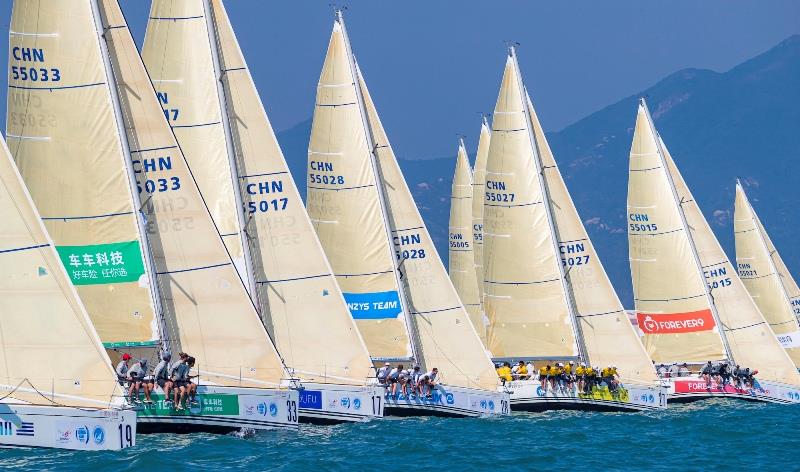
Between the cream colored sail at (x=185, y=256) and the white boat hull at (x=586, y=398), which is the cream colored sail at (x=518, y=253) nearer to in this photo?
the white boat hull at (x=586, y=398)

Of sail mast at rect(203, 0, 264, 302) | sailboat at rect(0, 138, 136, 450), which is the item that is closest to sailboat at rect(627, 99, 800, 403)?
sail mast at rect(203, 0, 264, 302)

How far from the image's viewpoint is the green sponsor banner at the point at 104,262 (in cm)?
2728

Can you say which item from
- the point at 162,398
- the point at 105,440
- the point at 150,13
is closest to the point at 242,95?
the point at 150,13

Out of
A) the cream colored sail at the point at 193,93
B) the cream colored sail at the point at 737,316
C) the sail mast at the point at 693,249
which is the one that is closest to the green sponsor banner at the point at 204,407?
the cream colored sail at the point at 193,93

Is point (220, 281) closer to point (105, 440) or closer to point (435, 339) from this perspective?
point (105, 440)

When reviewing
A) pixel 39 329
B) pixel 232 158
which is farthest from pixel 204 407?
pixel 232 158

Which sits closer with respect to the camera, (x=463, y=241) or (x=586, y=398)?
(x=586, y=398)

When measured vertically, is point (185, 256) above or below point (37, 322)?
above

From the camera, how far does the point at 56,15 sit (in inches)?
1069

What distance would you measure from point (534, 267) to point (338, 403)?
12693 millimetres

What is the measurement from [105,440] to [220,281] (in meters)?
6.10

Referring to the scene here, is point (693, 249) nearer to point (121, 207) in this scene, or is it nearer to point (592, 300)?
point (592, 300)

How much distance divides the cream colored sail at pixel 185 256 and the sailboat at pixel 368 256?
8592 mm

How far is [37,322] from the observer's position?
2267 cm
